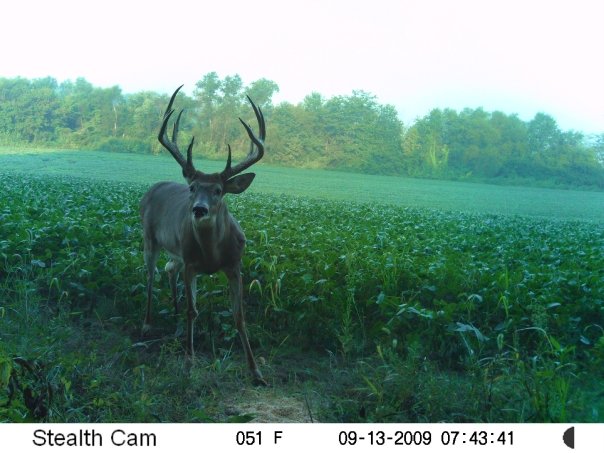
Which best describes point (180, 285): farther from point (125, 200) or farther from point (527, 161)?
point (527, 161)

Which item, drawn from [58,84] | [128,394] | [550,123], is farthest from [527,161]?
[128,394]

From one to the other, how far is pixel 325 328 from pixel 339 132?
771 cm

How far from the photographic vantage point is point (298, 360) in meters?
4.51

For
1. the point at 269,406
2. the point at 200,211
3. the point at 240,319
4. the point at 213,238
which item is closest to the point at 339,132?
the point at 213,238

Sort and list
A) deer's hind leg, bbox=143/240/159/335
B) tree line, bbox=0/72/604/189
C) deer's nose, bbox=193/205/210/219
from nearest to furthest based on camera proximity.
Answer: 1. deer's nose, bbox=193/205/210/219
2. deer's hind leg, bbox=143/240/159/335
3. tree line, bbox=0/72/604/189

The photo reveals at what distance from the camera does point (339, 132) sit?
11984mm

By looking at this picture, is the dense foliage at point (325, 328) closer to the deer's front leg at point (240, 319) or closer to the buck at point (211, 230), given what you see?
the deer's front leg at point (240, 319)

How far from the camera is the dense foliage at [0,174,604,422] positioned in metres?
3.38

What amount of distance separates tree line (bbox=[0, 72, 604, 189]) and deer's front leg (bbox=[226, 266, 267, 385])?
608 centimetres

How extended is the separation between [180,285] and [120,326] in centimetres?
71

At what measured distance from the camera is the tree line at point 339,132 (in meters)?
10.9

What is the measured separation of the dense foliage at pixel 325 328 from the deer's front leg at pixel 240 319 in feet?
0.32
